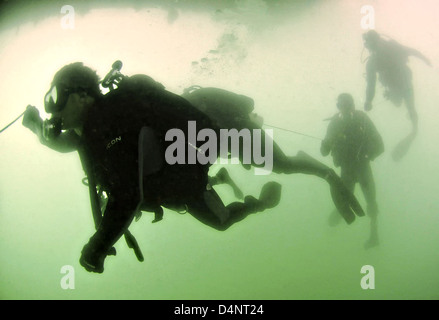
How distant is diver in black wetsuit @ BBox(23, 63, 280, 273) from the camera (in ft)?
4.44

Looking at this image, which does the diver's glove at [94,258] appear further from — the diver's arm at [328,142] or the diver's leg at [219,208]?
the diver's arm at [328,142]

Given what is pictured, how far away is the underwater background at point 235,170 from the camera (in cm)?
669

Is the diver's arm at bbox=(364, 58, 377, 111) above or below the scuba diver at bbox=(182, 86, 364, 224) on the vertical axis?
above

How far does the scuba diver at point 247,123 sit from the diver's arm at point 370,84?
185 centimetres

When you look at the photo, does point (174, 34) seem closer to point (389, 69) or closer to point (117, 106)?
point (389, 69)

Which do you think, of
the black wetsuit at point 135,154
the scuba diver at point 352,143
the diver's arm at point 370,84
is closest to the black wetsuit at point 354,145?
the scuba diver at point 352,143

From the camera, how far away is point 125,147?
1.39 meters

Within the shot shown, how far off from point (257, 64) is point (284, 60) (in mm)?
2225

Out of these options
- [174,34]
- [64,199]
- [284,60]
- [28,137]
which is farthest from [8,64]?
[64,199]

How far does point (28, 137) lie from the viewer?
46.5ft

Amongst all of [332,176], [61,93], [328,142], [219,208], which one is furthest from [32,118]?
[328,142]

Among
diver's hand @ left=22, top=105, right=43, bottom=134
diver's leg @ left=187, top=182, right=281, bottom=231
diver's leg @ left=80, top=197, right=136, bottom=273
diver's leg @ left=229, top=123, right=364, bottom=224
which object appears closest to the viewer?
diver's leg @ left=80, top=197, right=136, bottom=273

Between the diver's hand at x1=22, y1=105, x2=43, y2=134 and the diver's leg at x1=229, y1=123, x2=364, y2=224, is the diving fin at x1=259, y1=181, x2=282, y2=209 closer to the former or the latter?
the diver's leg at x1=229, y1=123, x2=364, y2=224

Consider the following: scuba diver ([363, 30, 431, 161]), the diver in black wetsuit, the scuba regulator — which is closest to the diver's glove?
the diver in black wetsuit
